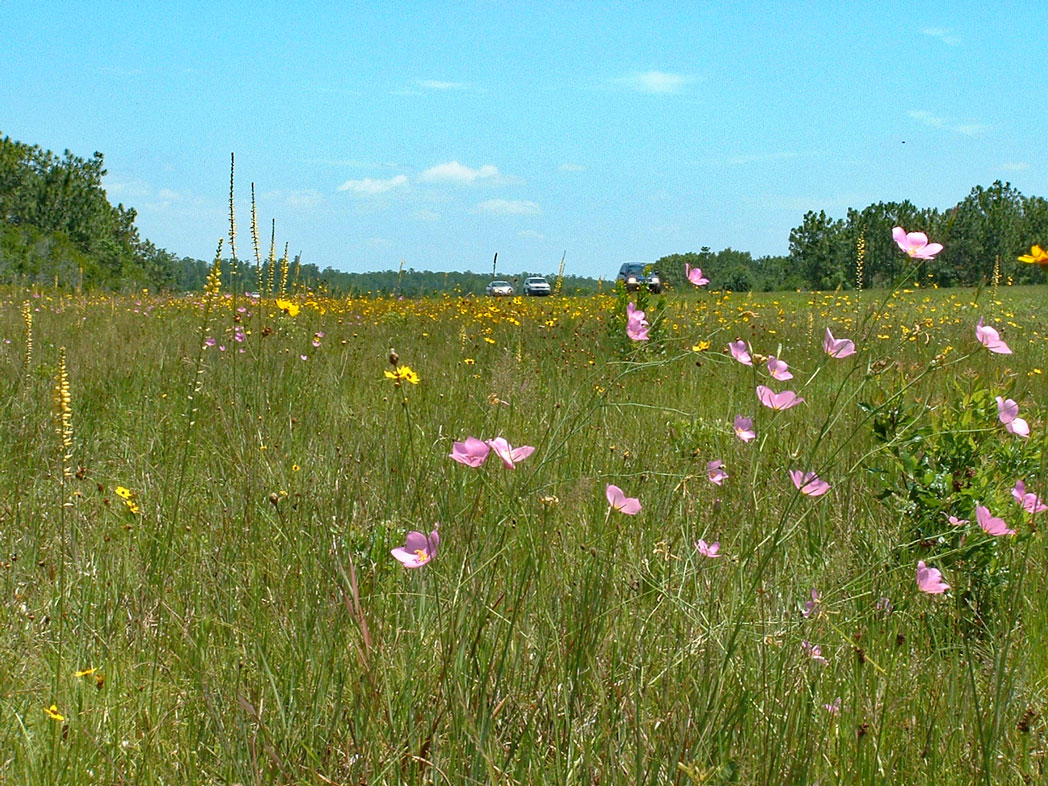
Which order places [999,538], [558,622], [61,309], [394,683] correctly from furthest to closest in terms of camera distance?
[61,309] < [999,538] < [558,622] < [394,683]

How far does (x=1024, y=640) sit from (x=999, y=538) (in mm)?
289

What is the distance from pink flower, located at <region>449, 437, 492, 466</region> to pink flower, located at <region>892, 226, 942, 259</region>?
2.55 feet

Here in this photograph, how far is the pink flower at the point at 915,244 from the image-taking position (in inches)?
53.4

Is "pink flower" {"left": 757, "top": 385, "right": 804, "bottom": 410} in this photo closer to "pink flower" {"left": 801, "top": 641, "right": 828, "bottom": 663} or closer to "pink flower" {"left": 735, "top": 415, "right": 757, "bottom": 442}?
"pink flower" {"left": 735, "top": 415, "right": 757, "bottom": 442}

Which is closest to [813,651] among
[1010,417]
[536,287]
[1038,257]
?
[1010,417]

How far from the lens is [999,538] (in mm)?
1950

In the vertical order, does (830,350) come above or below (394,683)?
above

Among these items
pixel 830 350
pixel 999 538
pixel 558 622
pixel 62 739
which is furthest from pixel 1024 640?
pixel 62 739

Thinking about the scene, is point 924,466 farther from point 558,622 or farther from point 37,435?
point 37,435

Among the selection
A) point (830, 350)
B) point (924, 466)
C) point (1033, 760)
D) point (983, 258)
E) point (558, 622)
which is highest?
point (983, 258)

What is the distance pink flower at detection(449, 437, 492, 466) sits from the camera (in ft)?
3.64

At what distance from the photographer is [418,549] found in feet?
3.90

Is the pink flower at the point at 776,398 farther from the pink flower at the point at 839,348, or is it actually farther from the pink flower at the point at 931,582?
the pink flower at the point at 931,582

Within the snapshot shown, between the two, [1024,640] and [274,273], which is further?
[274,273]
